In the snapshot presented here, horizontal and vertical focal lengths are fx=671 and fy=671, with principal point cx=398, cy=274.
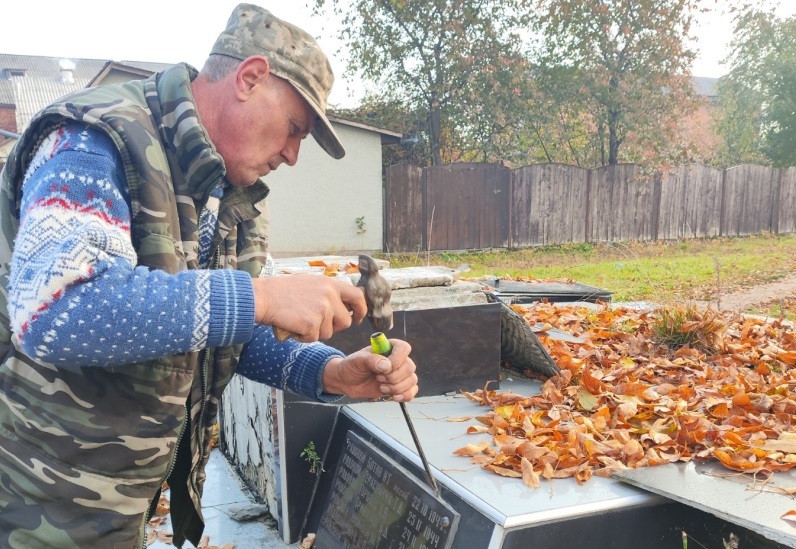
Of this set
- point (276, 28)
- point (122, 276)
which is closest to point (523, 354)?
point (276, 28)

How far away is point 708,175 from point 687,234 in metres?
1.84

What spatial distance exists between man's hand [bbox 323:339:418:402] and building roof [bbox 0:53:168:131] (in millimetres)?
39630

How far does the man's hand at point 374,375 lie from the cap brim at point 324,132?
617 millimetres

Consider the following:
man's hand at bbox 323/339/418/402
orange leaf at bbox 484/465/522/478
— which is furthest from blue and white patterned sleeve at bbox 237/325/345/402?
orange leaf at bbox 484/465/522/478

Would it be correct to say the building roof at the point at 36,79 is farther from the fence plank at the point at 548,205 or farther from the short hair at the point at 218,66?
the short hair at the point at 218,66

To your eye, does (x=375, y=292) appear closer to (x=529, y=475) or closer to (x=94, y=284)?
(x=94, y=284)

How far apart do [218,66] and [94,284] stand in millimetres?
727

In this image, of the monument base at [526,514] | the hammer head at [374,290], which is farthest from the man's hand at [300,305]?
the monument base at [526,514]

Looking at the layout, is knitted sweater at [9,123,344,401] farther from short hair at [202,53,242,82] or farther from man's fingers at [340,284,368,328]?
short hair at [202,53,242,82]

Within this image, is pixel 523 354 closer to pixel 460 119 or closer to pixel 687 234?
pixel 460 119

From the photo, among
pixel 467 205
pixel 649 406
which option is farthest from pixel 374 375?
pixel 467 205

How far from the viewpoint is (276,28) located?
172 cm

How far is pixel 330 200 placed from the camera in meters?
16.0

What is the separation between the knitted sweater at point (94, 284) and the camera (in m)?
1.28
